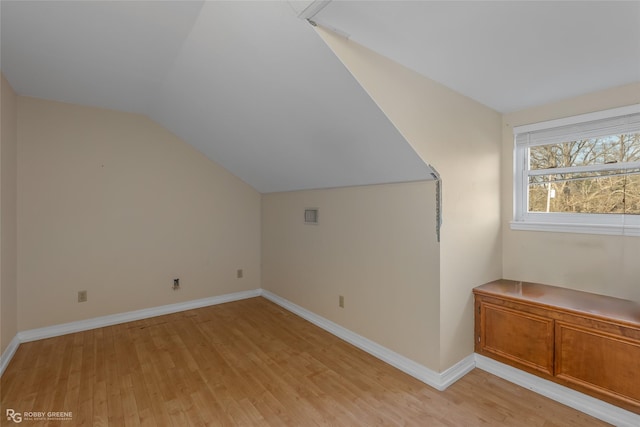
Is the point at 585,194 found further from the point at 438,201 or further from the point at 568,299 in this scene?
the point at 438,201

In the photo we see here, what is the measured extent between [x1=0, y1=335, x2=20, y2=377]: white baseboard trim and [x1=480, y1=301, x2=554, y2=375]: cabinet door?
12.7 ft

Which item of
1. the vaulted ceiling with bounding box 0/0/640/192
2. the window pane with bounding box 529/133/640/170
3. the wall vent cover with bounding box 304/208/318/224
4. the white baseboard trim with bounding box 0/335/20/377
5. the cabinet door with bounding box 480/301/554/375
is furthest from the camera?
the wall vent cover with bounding box 304/208/318/224

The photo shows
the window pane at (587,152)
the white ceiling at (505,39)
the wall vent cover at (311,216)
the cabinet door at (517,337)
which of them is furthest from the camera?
the wall vent cover at (311,216)

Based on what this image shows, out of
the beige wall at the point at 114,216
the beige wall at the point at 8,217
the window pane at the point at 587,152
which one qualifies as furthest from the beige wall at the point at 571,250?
the beige wall at the point at 8,217

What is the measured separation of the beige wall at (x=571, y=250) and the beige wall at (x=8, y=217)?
4.29 meters

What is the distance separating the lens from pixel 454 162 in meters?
2.26

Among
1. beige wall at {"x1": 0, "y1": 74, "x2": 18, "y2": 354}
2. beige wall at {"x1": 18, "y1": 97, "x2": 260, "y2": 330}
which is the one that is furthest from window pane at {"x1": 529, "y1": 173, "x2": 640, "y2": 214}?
beige wall at {"x1": 0, "y1": 74, "x2": 18, "y2": 354}

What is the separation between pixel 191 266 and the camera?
149 inches

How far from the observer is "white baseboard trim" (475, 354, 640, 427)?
1.75 m

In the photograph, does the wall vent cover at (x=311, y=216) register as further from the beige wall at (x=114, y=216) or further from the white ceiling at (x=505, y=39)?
the white ceiling at (x=505, y=39)

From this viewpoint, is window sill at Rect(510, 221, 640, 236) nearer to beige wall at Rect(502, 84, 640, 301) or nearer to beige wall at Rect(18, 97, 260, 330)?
beige wall at Rect(502, 84, 640, 301)

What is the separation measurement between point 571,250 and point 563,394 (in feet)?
3.46

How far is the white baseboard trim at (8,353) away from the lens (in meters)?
2.34

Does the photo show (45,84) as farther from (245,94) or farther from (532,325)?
(532,325)
